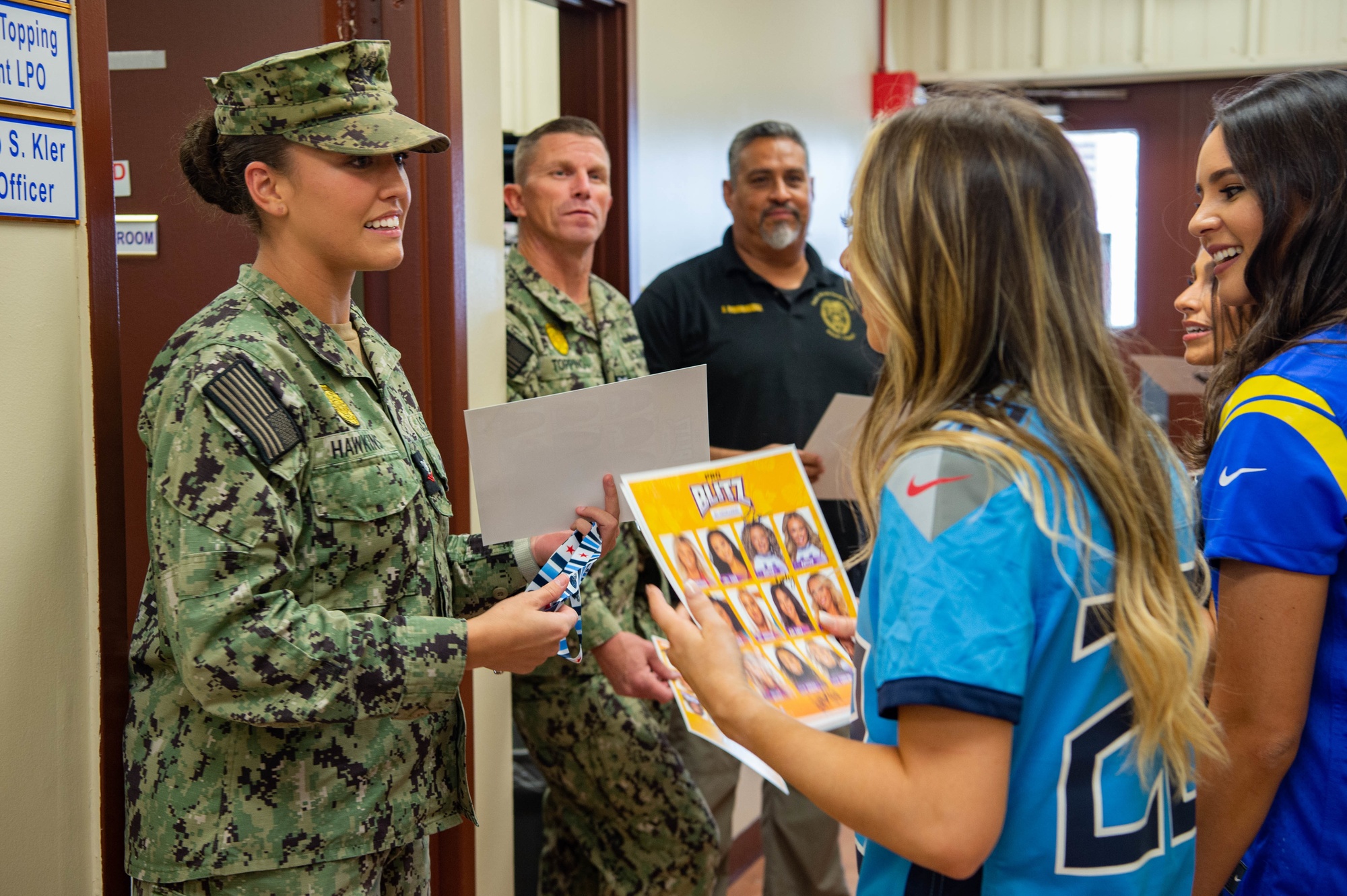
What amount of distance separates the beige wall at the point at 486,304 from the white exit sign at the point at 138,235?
57cm

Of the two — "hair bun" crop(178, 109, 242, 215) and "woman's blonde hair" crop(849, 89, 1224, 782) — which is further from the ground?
"hair bun" crop(178, 109, 242, 215)

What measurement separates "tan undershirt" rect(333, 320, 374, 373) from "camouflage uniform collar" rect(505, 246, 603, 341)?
895 millimetres

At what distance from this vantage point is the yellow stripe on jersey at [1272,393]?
3.69 ft

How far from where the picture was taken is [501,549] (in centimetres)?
162

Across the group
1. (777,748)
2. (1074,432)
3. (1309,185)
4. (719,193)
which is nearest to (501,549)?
(777,748)

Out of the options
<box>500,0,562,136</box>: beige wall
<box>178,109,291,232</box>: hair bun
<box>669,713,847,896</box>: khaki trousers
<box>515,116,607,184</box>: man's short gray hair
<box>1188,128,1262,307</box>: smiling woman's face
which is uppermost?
<box>500,0,562,136</box>: beige wall

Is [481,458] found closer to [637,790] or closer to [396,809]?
[396,809]

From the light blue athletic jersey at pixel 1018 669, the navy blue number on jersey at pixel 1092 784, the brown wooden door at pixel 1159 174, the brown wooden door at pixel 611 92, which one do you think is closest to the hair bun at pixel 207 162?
the light blue athletic jersey at pixel 1018 669

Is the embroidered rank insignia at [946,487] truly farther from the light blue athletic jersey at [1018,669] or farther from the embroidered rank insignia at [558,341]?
the embroidered rank insignia at [558,341]

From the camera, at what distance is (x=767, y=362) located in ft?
9.04

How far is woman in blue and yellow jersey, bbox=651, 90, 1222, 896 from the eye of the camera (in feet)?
2.73

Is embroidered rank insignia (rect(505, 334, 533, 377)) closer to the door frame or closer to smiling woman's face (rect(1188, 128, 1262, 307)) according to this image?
the door frame

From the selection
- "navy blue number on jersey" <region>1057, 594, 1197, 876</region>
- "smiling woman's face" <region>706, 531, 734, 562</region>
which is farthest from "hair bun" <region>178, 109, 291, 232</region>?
"navy blue number on jersey" <region>1057, 594, 1197, 876</region>

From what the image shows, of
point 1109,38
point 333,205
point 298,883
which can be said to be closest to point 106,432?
point 333,205
